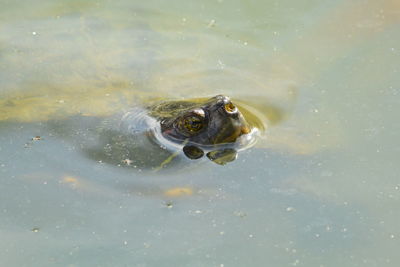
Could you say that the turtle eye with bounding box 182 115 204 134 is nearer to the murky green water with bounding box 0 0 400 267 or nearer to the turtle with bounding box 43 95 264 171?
the turtle with bounding box 43 95 264 171

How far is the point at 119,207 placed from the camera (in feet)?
10.8

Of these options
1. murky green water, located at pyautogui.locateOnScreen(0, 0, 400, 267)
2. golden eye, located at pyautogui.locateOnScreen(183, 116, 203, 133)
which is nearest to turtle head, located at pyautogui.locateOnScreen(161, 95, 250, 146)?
golden eye, located at pyautogui.locateOnScreen(183, 116, 203, 133)

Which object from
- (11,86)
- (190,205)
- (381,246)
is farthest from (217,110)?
(11,86)

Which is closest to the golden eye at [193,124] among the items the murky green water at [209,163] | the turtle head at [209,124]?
the turtle head at [209,124]

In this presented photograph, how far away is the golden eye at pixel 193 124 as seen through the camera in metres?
3.46

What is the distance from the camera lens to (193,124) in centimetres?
349

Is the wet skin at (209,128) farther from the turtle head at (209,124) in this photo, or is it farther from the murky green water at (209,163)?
the murky green water at (209,163)

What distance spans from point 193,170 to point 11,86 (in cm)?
139

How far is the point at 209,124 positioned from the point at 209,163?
0.68 feet

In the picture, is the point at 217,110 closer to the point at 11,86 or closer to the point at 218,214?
the point at 218,214

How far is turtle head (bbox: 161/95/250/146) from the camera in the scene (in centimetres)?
338

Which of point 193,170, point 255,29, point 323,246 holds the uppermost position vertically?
point 255,29

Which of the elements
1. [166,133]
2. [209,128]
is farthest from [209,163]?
[166,133]

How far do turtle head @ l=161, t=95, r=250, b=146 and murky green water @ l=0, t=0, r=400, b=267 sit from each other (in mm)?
144
